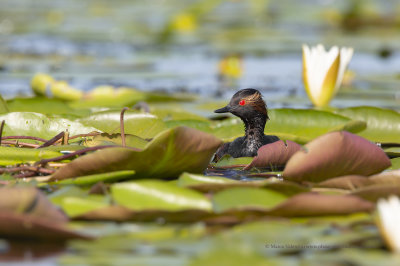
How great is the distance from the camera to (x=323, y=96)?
512 centimetres

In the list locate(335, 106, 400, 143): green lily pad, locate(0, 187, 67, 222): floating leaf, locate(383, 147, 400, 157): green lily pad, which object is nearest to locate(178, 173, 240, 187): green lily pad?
locate(0, 187, 67, 222): floating leaf

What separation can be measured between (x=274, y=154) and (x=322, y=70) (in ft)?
5.77

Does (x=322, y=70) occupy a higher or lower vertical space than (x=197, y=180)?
higher

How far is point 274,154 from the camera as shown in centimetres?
341

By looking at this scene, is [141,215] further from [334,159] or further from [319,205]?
[334,159]

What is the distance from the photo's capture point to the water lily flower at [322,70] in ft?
16.3

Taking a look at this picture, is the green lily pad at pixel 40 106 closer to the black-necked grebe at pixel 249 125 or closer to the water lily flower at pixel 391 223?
the black-necked grebe at pixel 249 125

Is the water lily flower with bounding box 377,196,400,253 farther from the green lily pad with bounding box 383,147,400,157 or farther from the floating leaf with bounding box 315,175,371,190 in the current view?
the green lily pad with bounding box 383,147,400,157

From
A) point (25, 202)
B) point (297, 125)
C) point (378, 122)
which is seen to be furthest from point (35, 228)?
point (378, 122)

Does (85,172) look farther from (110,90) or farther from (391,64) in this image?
(391,64)

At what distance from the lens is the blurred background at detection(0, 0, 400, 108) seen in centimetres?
791

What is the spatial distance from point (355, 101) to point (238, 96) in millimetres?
2647

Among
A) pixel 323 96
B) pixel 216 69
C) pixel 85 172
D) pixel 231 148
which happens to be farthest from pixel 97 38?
pixel 85 172

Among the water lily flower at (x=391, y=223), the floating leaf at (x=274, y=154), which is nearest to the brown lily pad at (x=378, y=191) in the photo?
the water lily flower at (x=391, y=223)
